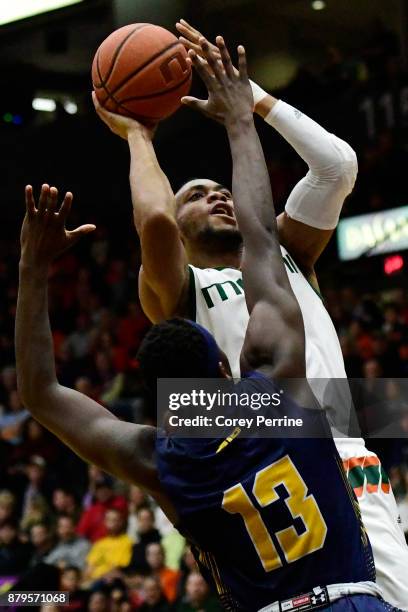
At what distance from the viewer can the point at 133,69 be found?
4023 mm

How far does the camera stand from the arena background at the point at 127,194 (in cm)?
964

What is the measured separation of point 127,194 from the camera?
50.4 feet

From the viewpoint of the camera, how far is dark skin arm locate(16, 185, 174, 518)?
9.53ft

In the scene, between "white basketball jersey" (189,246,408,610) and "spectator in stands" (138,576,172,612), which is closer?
"white basketball jersey" (189,246,408,610)

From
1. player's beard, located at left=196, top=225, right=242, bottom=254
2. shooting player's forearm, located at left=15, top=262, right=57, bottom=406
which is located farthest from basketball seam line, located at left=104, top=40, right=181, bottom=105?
shooting player's forearm, located at left=15, top=262, right=57, bottom=406

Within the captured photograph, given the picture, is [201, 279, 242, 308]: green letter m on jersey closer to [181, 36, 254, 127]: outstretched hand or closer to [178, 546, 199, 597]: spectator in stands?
[181, 36, 254, 127]: outstretched hand

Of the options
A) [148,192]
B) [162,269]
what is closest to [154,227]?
[148,192]

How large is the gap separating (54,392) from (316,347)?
1.24 metres

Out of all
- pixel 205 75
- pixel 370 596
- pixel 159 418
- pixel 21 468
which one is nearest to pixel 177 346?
pixel 159 418

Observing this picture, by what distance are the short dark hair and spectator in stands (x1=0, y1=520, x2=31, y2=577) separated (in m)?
7.09

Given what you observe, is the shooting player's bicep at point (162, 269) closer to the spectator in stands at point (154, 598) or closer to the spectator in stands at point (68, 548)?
the spectator in stands at point (154, 598)

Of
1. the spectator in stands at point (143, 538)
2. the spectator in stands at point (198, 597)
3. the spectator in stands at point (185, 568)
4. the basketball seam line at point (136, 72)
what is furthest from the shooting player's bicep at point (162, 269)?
the spectator in stands at point (143, 538)

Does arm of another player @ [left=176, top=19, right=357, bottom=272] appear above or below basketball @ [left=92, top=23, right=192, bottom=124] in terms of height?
below

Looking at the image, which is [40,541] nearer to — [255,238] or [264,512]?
[255,238]
